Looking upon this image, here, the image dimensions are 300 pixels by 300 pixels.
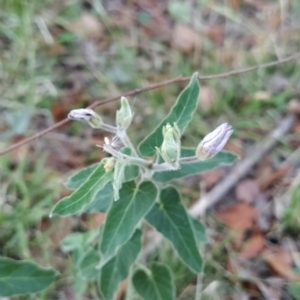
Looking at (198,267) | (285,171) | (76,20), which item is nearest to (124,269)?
(198,267)

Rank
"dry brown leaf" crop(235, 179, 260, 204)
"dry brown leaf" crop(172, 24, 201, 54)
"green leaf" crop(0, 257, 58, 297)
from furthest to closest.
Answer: "dry brown leaf" crop(172, 24, 201, 54), "dry brown leaf" crop(235, 179, 260, 204), "green leaf" crop(0, 257, 58, 297)

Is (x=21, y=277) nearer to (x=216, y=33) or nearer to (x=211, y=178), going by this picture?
(x=211, y=178)

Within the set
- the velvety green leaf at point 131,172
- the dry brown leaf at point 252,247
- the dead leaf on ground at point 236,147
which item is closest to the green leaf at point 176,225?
the velvety green leaf at point 131,172

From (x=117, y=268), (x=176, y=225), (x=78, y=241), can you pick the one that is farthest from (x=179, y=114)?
(x=78, y=241)

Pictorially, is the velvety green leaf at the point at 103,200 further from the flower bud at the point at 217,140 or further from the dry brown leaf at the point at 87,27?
the dry brown leaf at the point at 87,27

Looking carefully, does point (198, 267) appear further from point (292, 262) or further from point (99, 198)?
point (292, 262)

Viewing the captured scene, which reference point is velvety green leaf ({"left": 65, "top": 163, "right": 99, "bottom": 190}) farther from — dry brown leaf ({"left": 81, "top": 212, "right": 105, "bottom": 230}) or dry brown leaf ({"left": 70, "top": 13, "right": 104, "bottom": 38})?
dry brown leaf ({"left": 70, "top": 13, "right": 104, "bottom": 38})

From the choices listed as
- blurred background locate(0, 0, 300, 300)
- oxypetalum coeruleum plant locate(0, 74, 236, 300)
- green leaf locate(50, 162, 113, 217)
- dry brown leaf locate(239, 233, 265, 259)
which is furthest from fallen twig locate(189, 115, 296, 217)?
green leaf locate(50, 162, 113, 217)
